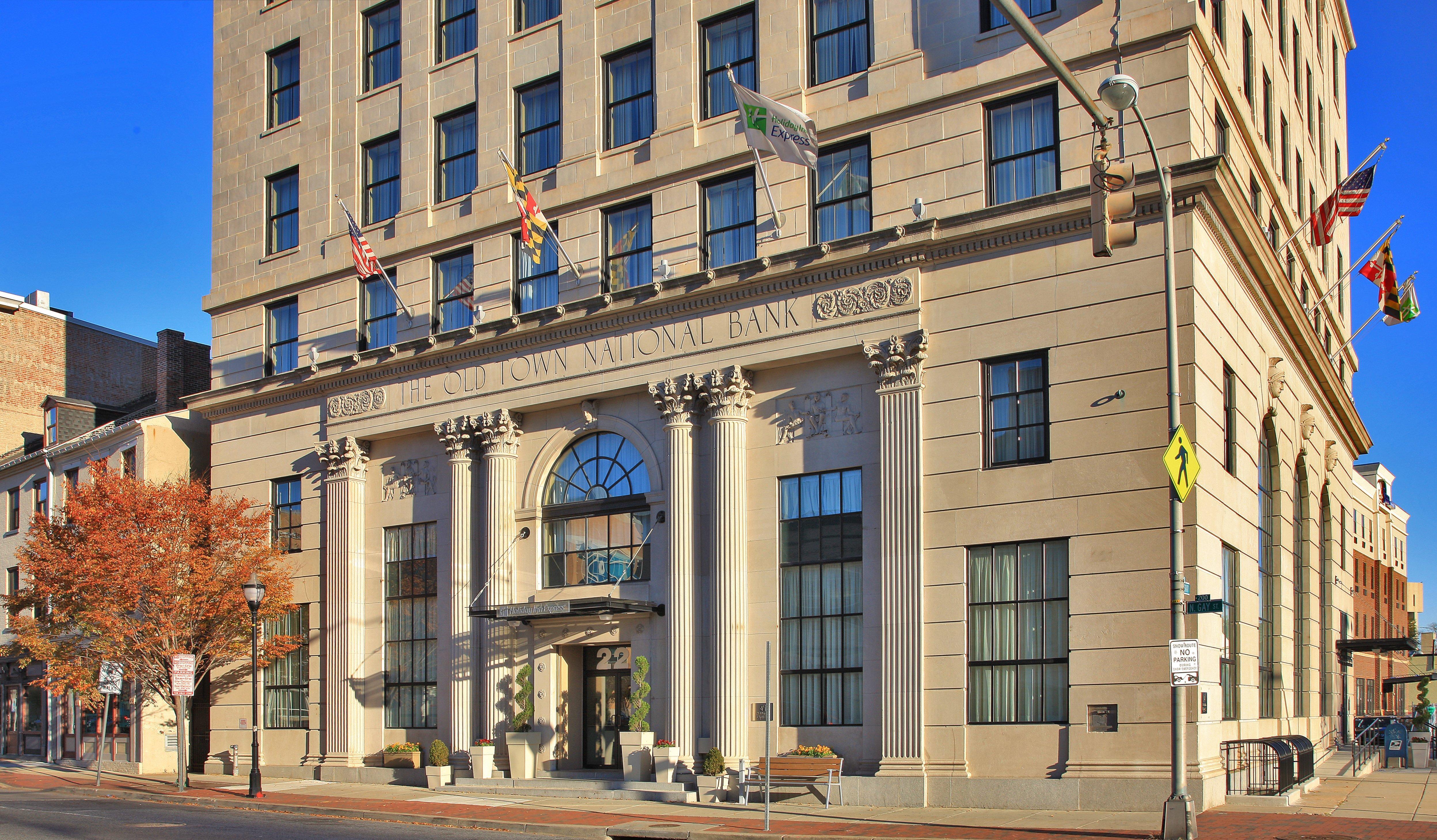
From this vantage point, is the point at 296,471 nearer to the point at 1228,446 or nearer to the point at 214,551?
the point at 214,551

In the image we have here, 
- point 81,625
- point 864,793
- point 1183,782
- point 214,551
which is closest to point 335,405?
point 214,551

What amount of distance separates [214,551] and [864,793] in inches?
824

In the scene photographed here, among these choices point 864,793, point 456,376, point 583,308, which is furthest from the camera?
point 456,376

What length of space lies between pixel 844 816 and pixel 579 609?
29.2ft

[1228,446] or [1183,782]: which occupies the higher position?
[1228,446]

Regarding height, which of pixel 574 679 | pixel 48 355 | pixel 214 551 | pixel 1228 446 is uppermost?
pixel 48 355

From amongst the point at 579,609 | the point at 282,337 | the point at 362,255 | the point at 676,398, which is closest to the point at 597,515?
the point at 579,609

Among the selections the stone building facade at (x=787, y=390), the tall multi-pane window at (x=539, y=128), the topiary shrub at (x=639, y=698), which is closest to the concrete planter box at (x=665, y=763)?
the stone building facade at (x=787, y=390)

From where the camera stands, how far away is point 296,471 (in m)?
37.8

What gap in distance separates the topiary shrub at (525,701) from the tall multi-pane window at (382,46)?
60.8ft

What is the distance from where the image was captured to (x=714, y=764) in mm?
27188

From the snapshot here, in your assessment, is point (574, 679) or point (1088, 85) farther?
point (574, 679)

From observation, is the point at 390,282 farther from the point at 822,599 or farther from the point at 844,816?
the point at 844,816

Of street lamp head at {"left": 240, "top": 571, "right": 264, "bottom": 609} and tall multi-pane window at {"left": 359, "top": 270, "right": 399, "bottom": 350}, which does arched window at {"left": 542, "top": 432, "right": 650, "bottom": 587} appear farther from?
tall multi-pane window at {"left": 359, "top": 270, "right": 399, "bottom": 350}
